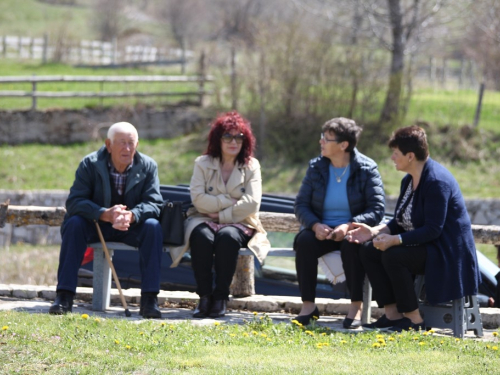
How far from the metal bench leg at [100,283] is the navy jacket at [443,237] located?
7.34 feet

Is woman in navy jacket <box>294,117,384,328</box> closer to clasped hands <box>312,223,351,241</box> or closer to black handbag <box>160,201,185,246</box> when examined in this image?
clasped hands <box>312,223,351,241</box>

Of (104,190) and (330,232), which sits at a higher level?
(104,190)

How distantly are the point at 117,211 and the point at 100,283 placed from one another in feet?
1.89

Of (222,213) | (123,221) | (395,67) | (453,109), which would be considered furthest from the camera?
A: (453,109)

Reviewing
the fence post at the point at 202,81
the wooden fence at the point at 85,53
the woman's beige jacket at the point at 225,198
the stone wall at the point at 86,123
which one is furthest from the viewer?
the wooden fence at the point at 85,53

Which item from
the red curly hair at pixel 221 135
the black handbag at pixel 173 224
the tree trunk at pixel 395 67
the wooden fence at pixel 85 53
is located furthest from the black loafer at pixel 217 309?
the wooden fence at pixel 85 53

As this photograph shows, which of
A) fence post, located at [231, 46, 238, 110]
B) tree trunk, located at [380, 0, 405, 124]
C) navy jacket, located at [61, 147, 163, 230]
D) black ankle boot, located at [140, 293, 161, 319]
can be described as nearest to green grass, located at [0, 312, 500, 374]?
black ankle boot, located at [140, 293, 161, 319]

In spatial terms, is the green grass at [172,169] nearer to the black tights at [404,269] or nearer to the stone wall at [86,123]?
the stone wall at [86,123]

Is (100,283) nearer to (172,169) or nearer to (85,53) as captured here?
(172,169)

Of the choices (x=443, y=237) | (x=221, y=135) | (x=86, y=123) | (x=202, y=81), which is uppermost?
(x=202, y=81)

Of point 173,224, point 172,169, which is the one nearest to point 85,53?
point 172,169

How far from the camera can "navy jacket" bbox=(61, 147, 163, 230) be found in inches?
237

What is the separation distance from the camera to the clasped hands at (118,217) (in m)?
5.93

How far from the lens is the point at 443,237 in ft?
18.3
